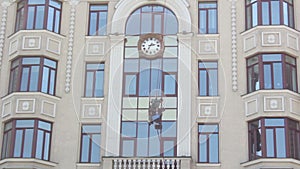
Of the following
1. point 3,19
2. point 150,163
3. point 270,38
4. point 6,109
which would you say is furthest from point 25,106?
point 270,38

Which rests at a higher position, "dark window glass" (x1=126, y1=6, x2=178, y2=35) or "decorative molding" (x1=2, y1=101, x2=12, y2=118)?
"dark window glass" (x1=126, y1=6, x2=178, y2=35)

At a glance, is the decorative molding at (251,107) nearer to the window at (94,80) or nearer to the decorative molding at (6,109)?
the window at (94,80)

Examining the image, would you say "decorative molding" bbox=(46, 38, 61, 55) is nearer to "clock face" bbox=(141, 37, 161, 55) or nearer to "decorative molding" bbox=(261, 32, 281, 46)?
A: "clock face" bbox=(141, 37, 161, 55)

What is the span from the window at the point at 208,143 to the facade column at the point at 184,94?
460 mm

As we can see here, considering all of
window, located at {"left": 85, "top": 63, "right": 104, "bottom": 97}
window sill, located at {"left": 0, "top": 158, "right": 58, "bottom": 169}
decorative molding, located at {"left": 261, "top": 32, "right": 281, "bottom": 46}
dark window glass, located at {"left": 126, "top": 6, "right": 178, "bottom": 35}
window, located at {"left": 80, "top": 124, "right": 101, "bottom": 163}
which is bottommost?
window sill, located at {"left": 0, "top": 158, "right": 58, "bottom": 169}

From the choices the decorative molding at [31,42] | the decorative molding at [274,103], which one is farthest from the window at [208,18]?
the decorative molding at [31,42]

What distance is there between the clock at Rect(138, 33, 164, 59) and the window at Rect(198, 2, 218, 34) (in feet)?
5.36

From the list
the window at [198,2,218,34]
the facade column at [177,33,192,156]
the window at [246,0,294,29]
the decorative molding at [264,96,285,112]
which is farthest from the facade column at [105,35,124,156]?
the decorative molding at [264,96,285,112]

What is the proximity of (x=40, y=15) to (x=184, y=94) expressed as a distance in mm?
6339

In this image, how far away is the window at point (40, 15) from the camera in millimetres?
24969

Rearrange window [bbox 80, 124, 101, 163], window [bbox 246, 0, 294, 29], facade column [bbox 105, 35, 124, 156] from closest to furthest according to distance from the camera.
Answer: facade column [bbox 105, 35, 124, 156]
window [bbox 80, 124, 101, 163]
window [bbox 246, 0, 294, 29]

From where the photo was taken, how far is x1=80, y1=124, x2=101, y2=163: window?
23469mm

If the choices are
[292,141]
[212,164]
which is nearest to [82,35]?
[212,164]

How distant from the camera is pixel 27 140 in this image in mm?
23344
